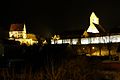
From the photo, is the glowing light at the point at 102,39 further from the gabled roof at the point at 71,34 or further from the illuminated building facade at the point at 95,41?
the gabled roof at the point at 71,34

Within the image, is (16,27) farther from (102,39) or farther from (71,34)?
(102,39)

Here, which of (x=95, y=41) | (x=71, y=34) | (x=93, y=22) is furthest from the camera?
(x=93, y=22)

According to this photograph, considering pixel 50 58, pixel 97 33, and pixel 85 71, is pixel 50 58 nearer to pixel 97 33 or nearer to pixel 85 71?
pixel 85 71

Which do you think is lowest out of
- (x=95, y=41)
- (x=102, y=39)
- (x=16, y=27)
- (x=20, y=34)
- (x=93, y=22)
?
(x=95, y=41)

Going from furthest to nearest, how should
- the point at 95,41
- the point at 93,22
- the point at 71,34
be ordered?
the point at 93,22, the point at 71,34, the point at 95,41

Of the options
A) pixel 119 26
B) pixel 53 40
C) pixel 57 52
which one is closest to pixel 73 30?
pixel 53 40

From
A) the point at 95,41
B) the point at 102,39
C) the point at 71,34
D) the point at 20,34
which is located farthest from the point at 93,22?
the point at 20,34

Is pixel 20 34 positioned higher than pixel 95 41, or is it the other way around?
pixel 20 34

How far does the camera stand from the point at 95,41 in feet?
226

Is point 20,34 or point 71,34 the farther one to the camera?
point 20,34

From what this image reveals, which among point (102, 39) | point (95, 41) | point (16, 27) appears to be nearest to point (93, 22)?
point (95, 41)

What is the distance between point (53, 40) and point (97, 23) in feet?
44.6

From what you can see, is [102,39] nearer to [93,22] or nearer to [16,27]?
[93,22]

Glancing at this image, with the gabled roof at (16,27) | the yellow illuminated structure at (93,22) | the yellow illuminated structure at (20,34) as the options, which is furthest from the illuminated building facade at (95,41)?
the gabled roof at (16,27)
